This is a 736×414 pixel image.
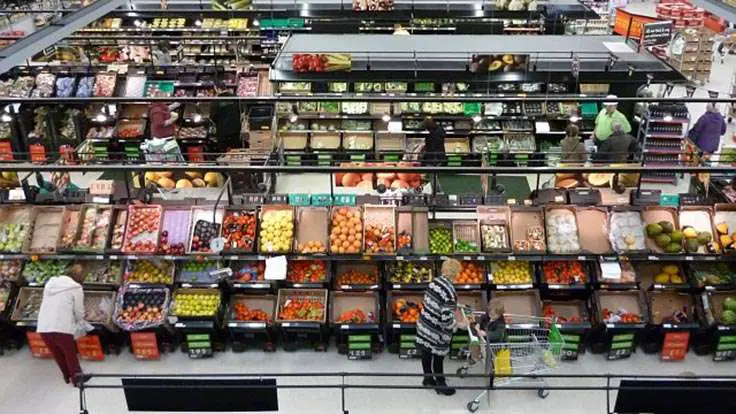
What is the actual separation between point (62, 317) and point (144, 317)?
2.77 feet

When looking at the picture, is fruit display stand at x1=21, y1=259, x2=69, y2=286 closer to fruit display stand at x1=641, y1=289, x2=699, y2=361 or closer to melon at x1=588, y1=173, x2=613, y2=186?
fruit display stand at x1=641, y1=289, x2=699, y2=361

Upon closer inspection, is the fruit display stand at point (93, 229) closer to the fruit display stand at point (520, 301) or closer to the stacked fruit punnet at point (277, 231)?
the stacked fruit punnet at point (277, 231)

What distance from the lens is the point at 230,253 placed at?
7438 mm

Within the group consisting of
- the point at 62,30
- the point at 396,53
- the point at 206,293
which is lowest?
the point at 206,293

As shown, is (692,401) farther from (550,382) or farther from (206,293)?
(206,293)

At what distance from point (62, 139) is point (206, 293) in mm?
6714

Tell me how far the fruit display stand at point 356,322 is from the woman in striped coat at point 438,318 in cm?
A: 77

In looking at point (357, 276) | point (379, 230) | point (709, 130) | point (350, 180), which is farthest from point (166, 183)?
point (709, 130)

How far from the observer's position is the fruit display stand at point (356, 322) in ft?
24.1

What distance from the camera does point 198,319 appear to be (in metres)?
7.34

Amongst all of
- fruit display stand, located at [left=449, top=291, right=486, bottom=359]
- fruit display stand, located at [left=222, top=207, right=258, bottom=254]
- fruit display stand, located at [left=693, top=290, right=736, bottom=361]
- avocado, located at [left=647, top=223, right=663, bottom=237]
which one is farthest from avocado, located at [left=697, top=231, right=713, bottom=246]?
fruit display stand, located at [left=222, top=207, right=258, bottom=254]

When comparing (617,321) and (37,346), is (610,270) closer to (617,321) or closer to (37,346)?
(617,321)

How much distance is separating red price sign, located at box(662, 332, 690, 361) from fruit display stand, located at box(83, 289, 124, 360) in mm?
5926

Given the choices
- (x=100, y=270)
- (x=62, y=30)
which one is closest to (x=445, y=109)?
(x=100, y=270)
